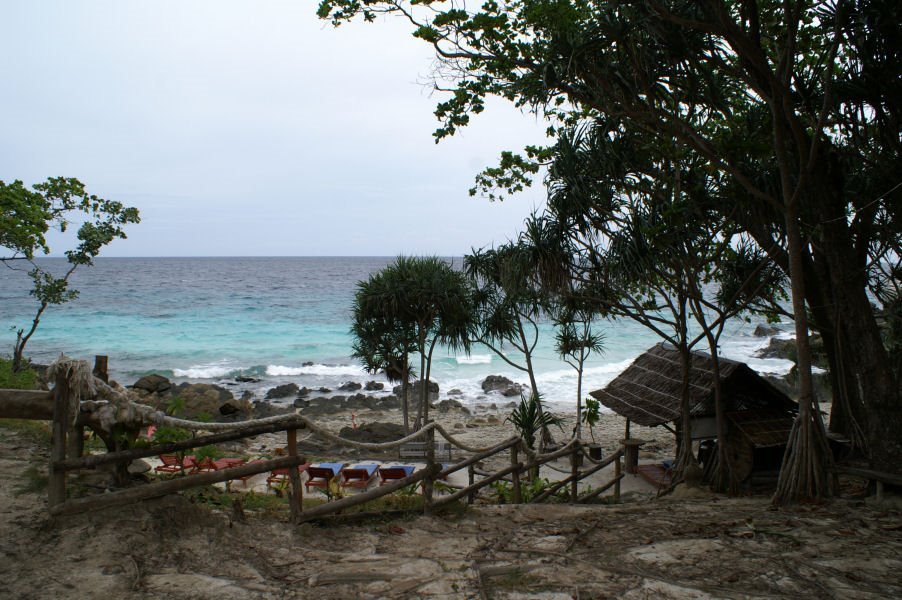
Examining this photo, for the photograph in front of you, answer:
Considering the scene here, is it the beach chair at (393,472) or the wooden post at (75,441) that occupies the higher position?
the wooden post at (75,441)

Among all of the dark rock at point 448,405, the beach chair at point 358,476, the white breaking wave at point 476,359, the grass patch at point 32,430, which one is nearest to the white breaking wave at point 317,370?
the white breaking wave at point 476,359

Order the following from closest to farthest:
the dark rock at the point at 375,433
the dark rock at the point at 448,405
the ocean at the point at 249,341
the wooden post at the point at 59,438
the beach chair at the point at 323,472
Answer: the wooden post at the point at 59,438, the beach chair at the point at 323,472, the dark rock at the point at 375,433, the dark rock at the point at 448,405, the ocean at the point at 249,341

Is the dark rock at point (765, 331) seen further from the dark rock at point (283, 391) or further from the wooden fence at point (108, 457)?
the wooden fence at point (108, 457)

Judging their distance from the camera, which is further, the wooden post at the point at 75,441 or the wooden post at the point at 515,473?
the wooden post at the point at 515,473

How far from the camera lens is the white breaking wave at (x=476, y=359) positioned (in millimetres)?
26819

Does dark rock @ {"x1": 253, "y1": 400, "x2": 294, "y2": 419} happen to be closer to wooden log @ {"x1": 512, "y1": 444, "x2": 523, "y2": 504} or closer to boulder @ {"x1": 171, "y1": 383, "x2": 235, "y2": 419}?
boulder @ {"x1": 171, "y1": 383, "x2": 235, "y2": 419}

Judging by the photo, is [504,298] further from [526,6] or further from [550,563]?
[550,563]

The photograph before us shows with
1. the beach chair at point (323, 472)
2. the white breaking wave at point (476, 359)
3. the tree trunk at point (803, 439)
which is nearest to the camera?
the tree trunk at point (803, 439)

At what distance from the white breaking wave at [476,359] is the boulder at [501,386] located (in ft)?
12.5

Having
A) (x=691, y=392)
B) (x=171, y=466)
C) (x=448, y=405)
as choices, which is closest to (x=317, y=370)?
(x=448, y=405)

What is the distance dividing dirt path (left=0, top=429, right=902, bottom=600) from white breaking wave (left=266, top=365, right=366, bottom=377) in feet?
67.1

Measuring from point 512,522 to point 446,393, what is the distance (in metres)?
17.2

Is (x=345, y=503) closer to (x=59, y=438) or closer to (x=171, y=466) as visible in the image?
(x=59, y=438)

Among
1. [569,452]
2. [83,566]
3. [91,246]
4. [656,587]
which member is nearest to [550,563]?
[656,587]
